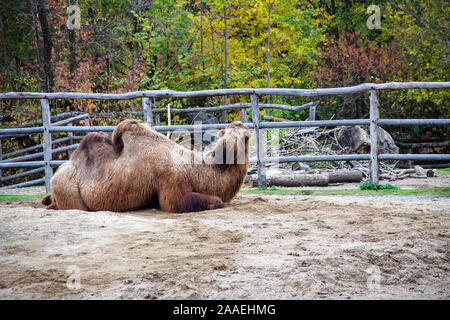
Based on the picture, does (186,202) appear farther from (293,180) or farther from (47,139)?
(47,139)

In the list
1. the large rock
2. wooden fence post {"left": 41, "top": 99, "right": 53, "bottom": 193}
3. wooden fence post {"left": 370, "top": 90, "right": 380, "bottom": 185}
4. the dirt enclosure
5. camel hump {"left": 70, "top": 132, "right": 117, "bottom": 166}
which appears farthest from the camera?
the large rock

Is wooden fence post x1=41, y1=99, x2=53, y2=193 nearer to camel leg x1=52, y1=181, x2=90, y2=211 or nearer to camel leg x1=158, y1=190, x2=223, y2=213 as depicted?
camel leg x1=52, y1=181, x2=90, y2=211

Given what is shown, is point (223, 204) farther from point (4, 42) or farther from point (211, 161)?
point (4, 42)

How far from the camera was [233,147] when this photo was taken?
5.91 m

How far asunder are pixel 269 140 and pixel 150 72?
5.37 meters

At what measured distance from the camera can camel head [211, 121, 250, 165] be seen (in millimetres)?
5902

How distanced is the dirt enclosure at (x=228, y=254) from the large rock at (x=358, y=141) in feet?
22.0

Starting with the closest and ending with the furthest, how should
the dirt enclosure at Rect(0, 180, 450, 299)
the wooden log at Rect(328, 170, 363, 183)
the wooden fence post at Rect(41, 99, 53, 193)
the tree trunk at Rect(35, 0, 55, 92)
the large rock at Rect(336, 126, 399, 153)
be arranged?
the dirt enclosure at Rect(0, 180, 450, 299) → the wooden fence post at Rect(41, 99, 53, 193) → the wooden log at Rect(328, 170, 363, 183) → the large rock at Rect(336, 126, 399, 153) → the tree trunk at Rect(35, 0, 55, 92)

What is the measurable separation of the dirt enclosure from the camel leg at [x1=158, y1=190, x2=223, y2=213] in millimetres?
170

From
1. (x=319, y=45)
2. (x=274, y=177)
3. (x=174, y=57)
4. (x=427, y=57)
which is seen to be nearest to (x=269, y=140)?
(x=274, y=177)

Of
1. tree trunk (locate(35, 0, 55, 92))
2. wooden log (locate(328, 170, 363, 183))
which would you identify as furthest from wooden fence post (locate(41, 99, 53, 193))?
tree trunk (locate(35, 0, 55, 92))

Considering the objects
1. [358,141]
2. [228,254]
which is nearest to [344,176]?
[358,141]

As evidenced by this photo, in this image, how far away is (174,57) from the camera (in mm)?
16078

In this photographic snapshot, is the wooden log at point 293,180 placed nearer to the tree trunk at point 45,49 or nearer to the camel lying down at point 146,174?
the camel lying down at point 146,174
